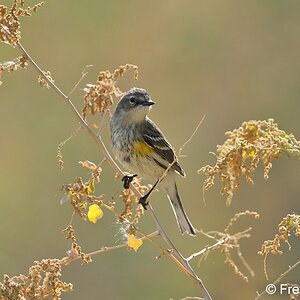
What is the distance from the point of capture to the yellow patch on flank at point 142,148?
16.3ft

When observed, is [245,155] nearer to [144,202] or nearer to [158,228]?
[158,228]

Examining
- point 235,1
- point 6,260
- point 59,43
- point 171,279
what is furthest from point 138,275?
point 235,1

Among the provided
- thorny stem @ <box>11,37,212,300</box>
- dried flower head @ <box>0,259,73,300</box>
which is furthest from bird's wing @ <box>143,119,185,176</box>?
dried flower head @ <box>0,259,73,300</box>

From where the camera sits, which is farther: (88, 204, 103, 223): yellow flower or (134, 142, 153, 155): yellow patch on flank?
(134, 142, 153, 155): yellow patch on flank

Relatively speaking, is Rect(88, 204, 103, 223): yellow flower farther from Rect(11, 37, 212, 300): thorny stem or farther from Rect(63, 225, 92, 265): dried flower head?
Rect(11, 37, 212, 300): thorny stem

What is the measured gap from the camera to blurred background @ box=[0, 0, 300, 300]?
25.0ft

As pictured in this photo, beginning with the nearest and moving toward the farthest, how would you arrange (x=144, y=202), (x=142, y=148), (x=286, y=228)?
1. (x=286, y=228)
2. (x=144, y=202)
3. (x=142, y=148)

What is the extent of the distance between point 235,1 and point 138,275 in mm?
4662

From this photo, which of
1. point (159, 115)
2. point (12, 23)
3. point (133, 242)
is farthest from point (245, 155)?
point (159, 115)

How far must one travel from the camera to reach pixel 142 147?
16.4ft

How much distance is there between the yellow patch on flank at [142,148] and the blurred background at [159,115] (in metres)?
2.04

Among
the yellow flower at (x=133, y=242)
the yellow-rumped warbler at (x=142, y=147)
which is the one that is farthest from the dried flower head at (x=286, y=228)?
the yellow-rumped warbler at (x=142, y=147)

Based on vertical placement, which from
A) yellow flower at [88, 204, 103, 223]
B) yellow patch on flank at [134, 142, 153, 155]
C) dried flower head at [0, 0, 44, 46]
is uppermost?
yellow patch on flank at [134, 142, 153, 155]

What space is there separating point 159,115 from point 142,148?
4.07 meters
